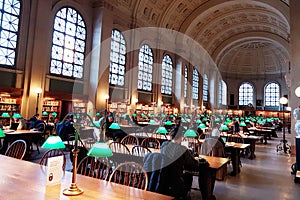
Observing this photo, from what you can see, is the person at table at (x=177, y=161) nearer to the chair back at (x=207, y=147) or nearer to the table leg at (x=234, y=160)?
the chair back at (x=207, y=147)

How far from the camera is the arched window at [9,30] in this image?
9367 millimetres

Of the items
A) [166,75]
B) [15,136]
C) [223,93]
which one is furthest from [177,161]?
[223,93]

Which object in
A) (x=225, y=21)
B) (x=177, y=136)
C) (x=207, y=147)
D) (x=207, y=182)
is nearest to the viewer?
(x=177, y=136)

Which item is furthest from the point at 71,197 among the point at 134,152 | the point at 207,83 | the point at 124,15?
the point at 207,83

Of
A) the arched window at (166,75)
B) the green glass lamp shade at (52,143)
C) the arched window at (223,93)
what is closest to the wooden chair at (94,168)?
the green glass lamp shade at (52,143)

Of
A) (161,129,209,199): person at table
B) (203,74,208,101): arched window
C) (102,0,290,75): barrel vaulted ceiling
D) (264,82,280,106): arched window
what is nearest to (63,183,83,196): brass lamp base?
(161,129,209,199): person at table

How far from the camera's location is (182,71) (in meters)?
21.4

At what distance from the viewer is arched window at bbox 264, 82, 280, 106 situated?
31359mm

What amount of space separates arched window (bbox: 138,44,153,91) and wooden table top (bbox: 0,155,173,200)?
14.8m

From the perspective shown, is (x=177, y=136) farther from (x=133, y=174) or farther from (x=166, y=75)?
(x=166, y=75)

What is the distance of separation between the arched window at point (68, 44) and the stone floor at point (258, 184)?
6027 mm

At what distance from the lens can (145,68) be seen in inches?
699

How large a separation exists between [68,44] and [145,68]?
694 centimetres

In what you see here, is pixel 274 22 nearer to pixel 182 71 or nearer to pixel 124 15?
pixel 182 71
